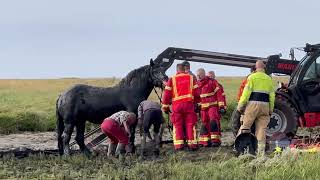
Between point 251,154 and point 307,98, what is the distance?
4667 mm

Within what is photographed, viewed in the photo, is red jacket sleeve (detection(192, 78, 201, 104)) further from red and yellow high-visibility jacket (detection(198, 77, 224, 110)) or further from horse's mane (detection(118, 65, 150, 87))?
horse's mane (detection(118, 65, 150, 87))

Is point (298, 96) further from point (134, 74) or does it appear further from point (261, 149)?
point (261, 149)

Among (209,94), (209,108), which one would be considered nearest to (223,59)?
(209,94)

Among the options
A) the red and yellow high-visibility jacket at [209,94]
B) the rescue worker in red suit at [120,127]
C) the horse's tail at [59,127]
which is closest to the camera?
the rescue worker in red suit at [120,127]

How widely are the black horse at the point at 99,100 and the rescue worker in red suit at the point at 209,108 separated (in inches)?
64.4

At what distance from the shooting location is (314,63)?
16.3 metres

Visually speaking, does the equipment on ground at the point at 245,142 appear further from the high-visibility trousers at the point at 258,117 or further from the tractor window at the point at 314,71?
the tractor window at the point at 314,71

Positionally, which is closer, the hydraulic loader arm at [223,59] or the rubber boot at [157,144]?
the rubber boot at [157,144]

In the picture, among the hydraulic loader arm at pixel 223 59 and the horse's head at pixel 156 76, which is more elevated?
the hydraulic loader arm at pixel 223 59

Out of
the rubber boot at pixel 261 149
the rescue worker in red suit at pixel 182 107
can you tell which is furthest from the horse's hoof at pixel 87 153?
the rubber boot at pixel 261 149

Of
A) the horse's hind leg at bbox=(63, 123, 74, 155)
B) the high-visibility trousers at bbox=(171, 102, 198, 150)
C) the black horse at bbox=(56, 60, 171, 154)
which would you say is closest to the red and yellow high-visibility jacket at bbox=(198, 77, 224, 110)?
the high-visibility trousers at bbox=(171, 102, 198, 150)

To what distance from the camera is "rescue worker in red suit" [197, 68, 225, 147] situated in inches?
635

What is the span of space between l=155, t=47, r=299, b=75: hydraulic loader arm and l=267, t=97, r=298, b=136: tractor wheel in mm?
1907

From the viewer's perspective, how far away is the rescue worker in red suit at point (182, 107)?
14.7 meters
